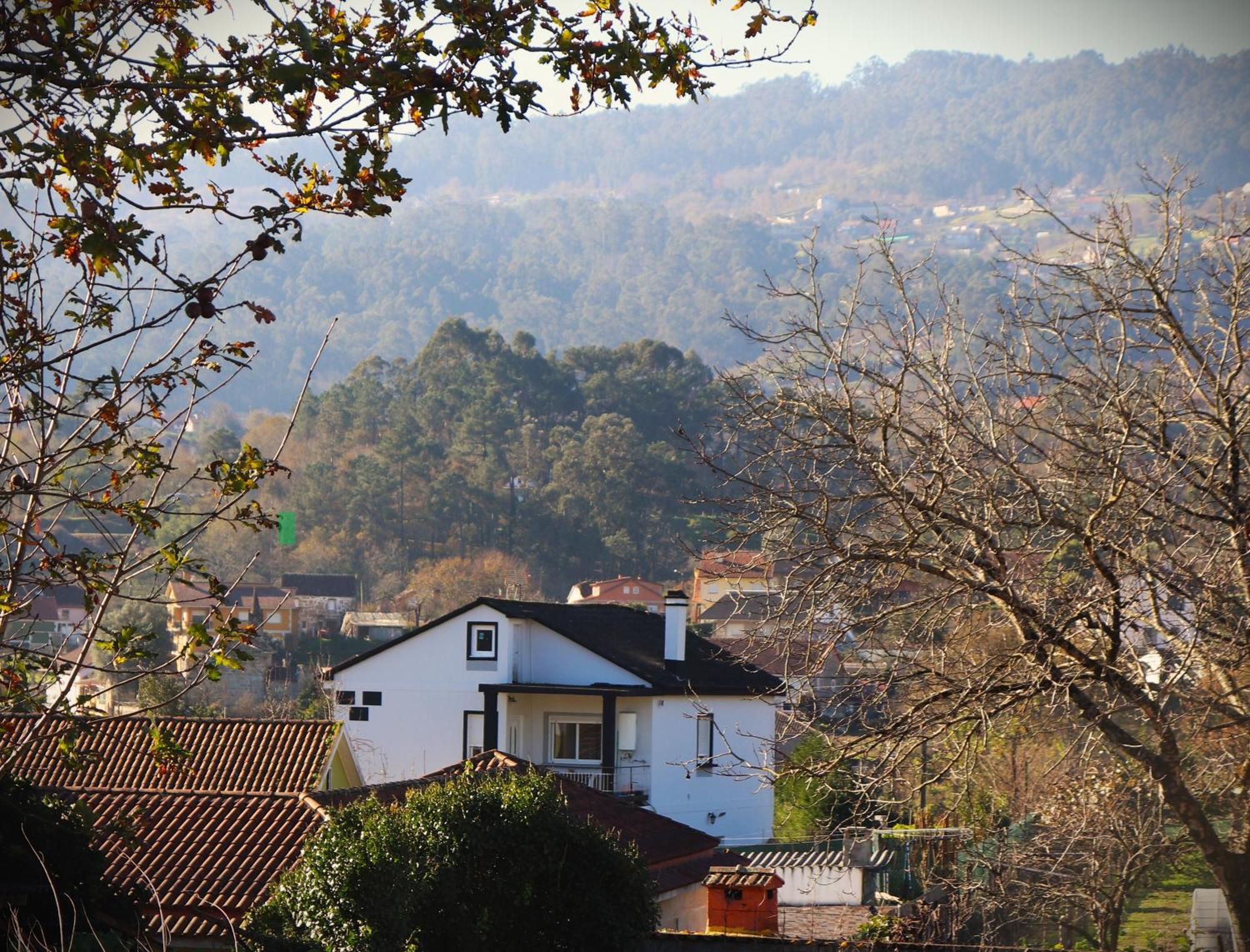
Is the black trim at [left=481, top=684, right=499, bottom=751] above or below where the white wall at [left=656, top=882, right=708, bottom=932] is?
above

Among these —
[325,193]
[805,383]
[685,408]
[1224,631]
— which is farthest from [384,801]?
[685,408]

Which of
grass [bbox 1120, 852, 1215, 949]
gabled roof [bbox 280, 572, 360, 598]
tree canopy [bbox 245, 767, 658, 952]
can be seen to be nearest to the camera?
tree canopy [bbox 245, 767, 658, 952]

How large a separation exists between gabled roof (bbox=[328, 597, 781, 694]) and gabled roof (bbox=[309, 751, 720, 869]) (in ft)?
28.1

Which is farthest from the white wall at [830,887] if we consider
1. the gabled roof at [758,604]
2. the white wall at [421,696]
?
the gabled roof at [758,604]

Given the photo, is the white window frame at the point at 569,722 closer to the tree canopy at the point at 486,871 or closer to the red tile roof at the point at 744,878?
the red tile roof at the point at 744,878

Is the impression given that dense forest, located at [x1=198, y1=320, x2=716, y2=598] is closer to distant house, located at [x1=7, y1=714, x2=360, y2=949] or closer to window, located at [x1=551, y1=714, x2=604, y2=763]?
window, located at [x1=551, y1=714, x2=604, y2=763]

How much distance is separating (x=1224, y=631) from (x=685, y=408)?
6911 cm

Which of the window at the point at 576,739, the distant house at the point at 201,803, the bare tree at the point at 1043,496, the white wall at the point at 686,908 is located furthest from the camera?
the window at the point at 576,739

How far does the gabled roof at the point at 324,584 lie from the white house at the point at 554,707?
3692cm

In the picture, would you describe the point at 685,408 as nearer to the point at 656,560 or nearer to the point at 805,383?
the point at 656,560

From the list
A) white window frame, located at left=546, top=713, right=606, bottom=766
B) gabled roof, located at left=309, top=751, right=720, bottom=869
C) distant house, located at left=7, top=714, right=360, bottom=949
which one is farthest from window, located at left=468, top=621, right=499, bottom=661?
gabled roof, located at left=309, top=751, right=720, bottom=869

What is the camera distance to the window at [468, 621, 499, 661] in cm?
3216

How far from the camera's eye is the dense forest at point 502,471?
71.8 m

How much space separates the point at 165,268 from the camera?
5.44m
